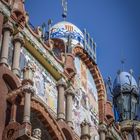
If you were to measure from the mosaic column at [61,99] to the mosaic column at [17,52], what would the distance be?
2027 mm

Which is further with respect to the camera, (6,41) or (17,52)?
(17,52)

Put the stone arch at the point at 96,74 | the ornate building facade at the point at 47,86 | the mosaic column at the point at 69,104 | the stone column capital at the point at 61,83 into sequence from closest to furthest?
the ornate building facade at the point at 47,86 < the mosaic column at the point at 69,104 < the stone column capital at the point at 61,83 < the stone arch at the point at 96,74

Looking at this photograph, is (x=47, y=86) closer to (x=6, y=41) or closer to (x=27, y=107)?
(x=6, y=41)

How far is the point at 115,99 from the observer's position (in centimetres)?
2753

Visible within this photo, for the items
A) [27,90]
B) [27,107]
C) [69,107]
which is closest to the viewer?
[27,107]

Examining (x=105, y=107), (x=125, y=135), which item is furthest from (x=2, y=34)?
(x=125, y=135)

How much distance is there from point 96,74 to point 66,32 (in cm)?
246

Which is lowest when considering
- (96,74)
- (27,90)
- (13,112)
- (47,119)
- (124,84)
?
(13,112)

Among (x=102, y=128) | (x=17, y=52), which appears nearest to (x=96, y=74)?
(x=102, y=128)

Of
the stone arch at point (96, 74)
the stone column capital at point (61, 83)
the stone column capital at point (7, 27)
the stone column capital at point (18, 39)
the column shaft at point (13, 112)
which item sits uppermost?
the stone arch at point (96, 74)

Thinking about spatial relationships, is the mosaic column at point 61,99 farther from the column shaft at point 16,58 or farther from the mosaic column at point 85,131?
the column shaft at point 16,58

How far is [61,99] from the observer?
65.0 ft

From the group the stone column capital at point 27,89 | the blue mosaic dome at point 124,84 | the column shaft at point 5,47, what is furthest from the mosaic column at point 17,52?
the blue mosaic dome at point 124,84

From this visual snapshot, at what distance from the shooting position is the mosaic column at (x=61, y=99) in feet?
63.5
